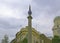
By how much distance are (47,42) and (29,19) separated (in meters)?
21.7

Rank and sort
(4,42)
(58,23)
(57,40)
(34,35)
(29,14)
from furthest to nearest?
(4,42)
(58,23)
(34,35)
(57,40)
(29,14)

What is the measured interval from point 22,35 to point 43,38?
19.1 ft

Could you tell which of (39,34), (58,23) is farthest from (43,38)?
(58,23)

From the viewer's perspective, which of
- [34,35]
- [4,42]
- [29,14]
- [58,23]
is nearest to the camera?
[29,14]

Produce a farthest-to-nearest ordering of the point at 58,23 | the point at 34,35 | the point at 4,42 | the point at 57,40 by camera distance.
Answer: the point at 4,42, the point at 58,23, the point at 34,35, the point at 57,40

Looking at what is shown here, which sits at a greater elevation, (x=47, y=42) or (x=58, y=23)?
(x=58, y=23)

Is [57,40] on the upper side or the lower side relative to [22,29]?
lower

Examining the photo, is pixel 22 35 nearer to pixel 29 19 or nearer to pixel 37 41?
pixel 37 41

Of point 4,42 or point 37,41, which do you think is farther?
point 4,42

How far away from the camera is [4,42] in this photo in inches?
3585

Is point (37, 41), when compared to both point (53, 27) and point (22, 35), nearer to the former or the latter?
point (22, 35)

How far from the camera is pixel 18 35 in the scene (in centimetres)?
5075

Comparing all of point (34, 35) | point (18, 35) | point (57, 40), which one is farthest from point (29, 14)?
point (18, 35)

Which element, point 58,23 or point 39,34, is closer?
point 39,34
